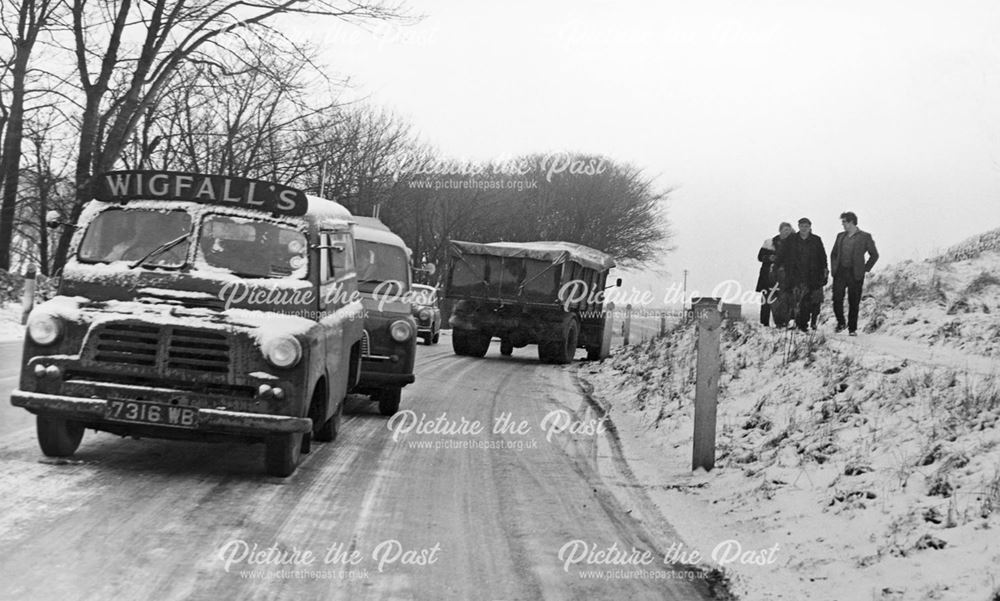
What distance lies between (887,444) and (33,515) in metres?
5.31

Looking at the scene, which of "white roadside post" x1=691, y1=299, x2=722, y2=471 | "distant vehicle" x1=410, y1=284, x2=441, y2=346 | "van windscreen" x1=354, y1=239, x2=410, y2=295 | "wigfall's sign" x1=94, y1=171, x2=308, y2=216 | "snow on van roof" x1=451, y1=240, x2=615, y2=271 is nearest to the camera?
"wigfall's sign" x1=94, y1=171, x2=308, y2=216

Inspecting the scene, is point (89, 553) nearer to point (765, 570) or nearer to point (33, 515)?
point (33, 515)

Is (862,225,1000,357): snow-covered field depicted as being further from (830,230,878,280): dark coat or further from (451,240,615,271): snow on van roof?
(451,240,615,271): snow on van roof

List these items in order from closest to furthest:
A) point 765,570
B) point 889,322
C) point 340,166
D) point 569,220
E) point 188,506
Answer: point 765,570, point 188,506, point 889,322, point 340,166, point 569,220

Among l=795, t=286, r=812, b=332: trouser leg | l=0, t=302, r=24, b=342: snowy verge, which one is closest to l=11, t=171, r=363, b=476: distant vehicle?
l=795, t=286, r=812, b=332: trouser leg

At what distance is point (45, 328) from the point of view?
22.7 feet

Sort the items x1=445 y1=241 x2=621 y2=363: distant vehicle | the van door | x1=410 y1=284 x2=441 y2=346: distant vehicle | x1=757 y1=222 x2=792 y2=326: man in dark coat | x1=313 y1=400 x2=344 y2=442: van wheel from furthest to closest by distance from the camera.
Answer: x1=410 y1=284 x2=441 y2=346: distant vehicle, x1=445 y1=241 x2=621 y2=363: distant vehicle, x1=757 y1=222 x2=792 y2=326: man in dark coat, x1=313 y1=400 x2=344 y2=442: van wheel, the van door

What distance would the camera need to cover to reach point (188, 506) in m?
6.17

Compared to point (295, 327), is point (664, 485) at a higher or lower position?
lower

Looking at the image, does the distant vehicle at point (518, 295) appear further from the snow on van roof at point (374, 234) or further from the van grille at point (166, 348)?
the van grille at point (166, 348)

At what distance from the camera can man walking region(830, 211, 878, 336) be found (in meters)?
15.2

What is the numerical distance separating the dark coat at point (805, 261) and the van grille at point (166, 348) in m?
10.8

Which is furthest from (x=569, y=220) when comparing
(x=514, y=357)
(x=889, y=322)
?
(x=889, y=322)

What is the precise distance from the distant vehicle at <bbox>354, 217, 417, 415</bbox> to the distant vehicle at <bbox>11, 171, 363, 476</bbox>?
2.56 m
